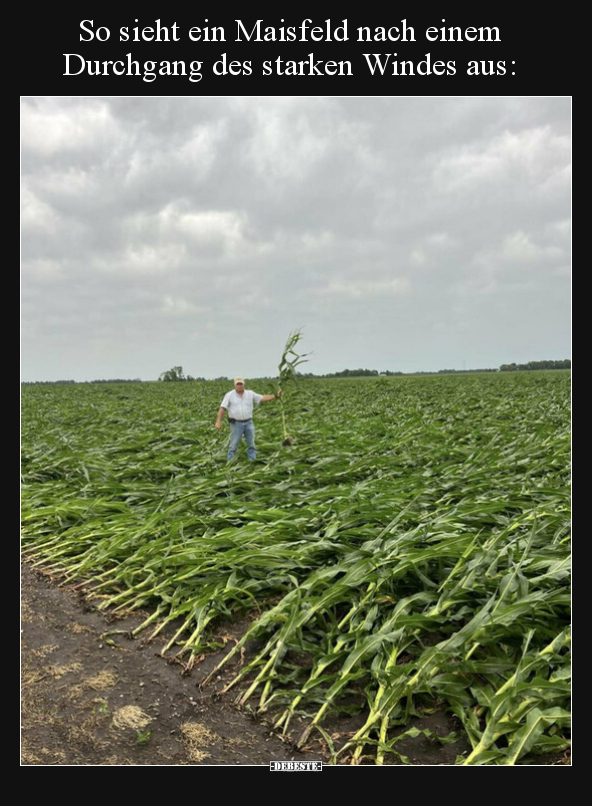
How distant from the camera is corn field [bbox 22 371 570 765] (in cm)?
319

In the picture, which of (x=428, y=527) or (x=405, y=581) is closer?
(x=405, y=581)

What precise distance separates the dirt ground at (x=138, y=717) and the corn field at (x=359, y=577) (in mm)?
115

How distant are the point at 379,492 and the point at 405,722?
11.8 feet

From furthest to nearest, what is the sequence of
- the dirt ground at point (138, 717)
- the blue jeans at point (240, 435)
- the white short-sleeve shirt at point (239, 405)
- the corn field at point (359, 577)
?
the blue jeans at point (240, 435) < the white short-sleeve shirt at point (239, 405) < the corn field at point (359, 577) < the dirt ground at point (138, 717)

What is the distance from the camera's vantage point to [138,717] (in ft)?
10.9

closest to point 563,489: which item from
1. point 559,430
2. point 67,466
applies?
point 559,430

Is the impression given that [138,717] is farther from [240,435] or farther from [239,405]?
[240,435]

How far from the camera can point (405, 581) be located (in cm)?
432

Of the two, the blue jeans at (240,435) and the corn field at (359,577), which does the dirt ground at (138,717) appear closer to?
the corn field at (359,577)

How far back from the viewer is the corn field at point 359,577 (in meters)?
3.19

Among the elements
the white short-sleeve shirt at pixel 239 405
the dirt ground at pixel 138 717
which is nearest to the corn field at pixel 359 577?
the dirt ground at pixel 138 717

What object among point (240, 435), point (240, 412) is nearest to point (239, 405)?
point (240, 412)

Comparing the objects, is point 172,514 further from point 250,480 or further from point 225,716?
point 225,716

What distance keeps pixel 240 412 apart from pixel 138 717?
21.9 feet
